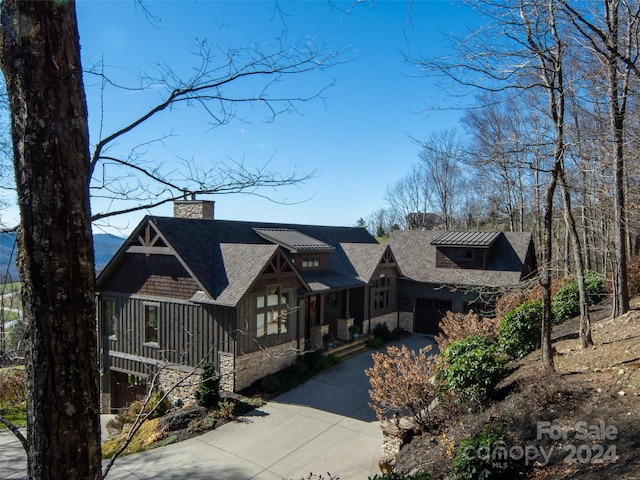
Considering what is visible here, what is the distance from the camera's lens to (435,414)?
862 cm

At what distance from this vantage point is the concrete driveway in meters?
9.00

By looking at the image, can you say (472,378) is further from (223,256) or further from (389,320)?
(389,320)

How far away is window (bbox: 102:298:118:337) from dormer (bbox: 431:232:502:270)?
49.8ft

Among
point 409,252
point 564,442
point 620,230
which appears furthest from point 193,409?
point 409,252

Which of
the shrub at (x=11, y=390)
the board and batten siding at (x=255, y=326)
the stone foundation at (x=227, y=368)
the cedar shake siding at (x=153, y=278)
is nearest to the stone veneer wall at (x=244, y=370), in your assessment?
the stone foundation at (x=227, y=368)

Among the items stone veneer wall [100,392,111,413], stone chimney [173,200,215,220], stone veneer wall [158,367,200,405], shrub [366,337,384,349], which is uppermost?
stone chimney [173,200,215,220]

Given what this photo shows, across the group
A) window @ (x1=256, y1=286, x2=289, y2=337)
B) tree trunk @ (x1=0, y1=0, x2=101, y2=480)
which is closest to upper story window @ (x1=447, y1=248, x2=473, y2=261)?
window @ (x1=256, y1=286, x2=289, y2=337)

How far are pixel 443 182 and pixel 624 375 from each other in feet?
100.0

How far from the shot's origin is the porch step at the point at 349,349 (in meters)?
17.1

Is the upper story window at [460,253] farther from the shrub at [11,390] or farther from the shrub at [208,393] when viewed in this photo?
the shrub at [11,390]

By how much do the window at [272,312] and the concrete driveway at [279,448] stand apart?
97.0 inches

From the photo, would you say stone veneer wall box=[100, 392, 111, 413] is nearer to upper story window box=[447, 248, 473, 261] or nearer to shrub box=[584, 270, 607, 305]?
upper story window box=[447, 248, 473, 261]

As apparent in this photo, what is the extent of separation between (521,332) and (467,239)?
11278mm

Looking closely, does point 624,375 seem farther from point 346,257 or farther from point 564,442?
point 346,257
